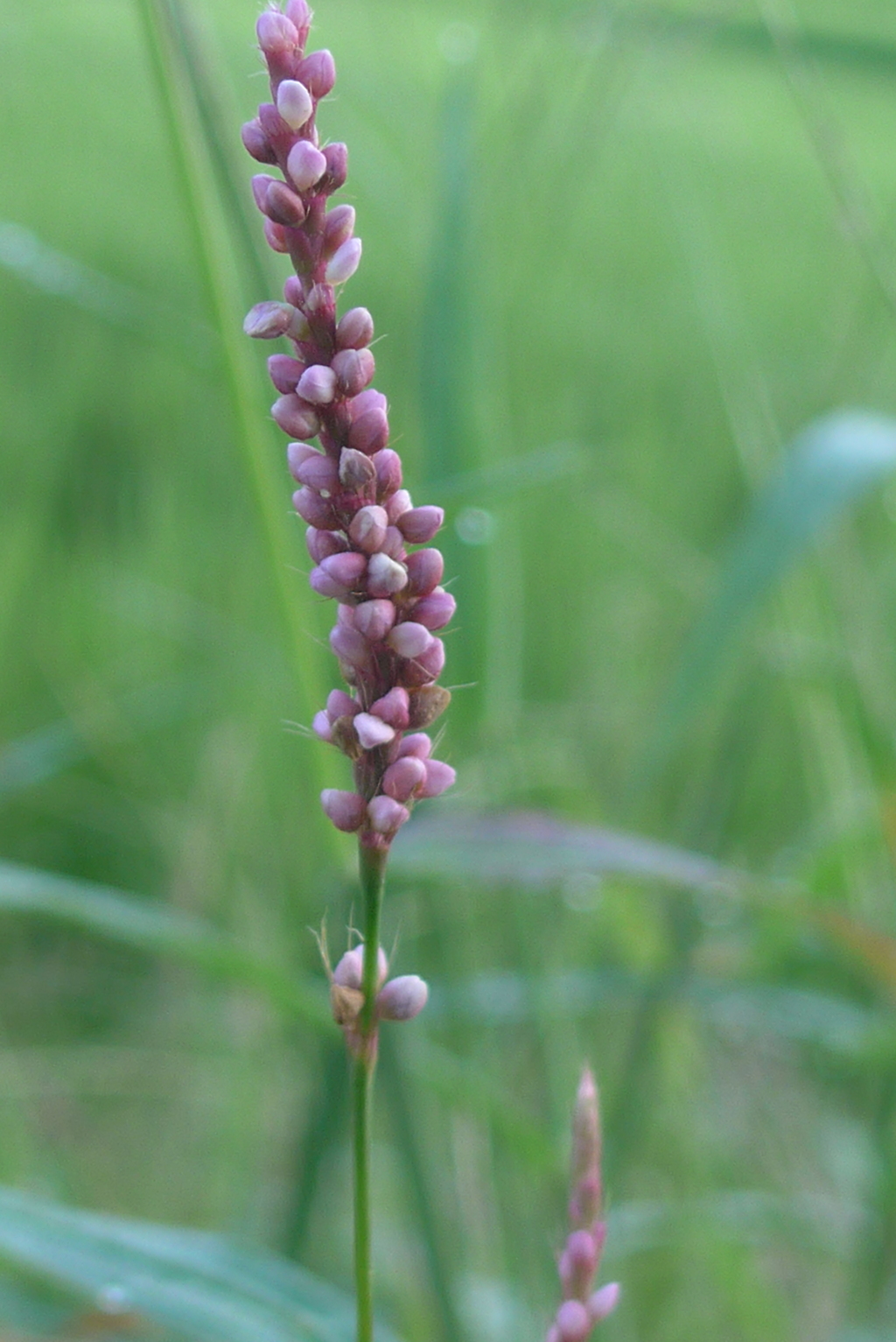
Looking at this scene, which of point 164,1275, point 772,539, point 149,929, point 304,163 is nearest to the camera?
point 304,163

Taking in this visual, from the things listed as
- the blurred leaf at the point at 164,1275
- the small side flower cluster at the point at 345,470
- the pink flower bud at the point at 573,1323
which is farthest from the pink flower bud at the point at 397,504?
the blurred leaf at the point at 164,1275

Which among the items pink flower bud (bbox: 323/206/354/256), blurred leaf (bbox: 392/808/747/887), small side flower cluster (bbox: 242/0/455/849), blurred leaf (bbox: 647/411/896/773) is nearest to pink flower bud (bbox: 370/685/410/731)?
small side flower cluster (bbox: 242/0/455/849)

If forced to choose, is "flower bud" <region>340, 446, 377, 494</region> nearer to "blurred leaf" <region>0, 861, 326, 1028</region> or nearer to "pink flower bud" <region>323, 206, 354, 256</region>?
"pink flower bud" <region>323, 206, 354, 256</region>

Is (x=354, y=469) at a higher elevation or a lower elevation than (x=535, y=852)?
higher

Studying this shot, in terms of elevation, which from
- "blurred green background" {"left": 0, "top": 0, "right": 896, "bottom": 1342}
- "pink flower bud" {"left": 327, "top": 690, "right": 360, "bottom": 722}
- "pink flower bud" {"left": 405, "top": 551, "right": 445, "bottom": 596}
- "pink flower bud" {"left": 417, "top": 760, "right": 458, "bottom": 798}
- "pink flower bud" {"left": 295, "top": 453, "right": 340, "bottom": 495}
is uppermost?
"pink flower bud" {"left": 295, "top": 453, "right": 340, "bottom": 495}

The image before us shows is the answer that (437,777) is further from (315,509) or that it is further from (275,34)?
(275,34)

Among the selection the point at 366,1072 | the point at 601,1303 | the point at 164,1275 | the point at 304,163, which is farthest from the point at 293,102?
the point at 164,1275

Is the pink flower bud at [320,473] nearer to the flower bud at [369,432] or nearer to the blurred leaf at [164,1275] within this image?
the flower bud at [369,432]
